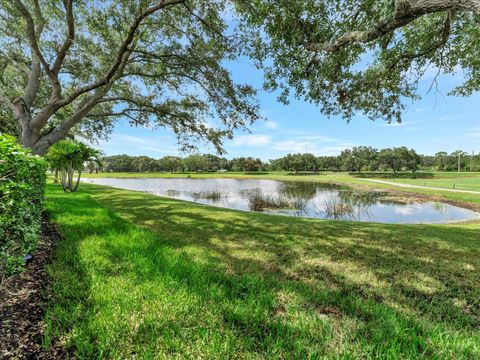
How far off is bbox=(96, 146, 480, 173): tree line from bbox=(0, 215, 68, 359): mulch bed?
2515 inches

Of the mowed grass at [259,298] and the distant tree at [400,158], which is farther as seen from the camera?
the distant tree at [400,158]

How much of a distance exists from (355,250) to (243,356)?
352cm

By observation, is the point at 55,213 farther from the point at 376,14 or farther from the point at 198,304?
the point at 376,14

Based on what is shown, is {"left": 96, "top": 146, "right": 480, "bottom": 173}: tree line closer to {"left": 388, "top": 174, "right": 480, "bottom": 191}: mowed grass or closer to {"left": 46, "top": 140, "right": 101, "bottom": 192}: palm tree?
{"left": 388, "top": 174, "right": 480, "bottom": 191}: mowed grass

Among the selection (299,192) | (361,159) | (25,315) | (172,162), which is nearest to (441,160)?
(361,159)

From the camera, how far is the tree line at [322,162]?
74.1 metres

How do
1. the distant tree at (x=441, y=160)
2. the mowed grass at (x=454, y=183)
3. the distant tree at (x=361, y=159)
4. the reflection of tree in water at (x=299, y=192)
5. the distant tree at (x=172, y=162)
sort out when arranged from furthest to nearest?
the distant tree at (x=172, y=162) < the distant tree at (x=441, y=160) < the distant tree at (x=361, y=159) < the mowed grass at (x=454, y=183) < the reflection of tree in water at (x=299, y=192)

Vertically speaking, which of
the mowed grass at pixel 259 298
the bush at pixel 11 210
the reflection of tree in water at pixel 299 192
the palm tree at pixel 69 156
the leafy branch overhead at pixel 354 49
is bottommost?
the reflection of tree in water at pixel 299 192

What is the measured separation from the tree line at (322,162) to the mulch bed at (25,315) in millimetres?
63882

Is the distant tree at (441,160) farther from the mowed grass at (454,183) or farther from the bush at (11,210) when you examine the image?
the bush at (11,210)

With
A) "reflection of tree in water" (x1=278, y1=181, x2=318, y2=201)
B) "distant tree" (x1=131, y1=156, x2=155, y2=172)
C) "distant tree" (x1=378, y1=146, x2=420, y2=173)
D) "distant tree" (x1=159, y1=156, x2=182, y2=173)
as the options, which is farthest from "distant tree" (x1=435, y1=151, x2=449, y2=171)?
"distant tree" (x1=131, y1=156, x2=155, y2=172)

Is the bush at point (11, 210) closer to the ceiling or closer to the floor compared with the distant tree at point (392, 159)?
closer to the floor

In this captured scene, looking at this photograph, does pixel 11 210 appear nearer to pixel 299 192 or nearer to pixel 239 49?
pixel 239 49

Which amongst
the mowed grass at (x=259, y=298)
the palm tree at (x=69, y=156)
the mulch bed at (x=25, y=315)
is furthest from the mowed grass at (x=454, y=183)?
the palm tree at (x=69, y=156)
